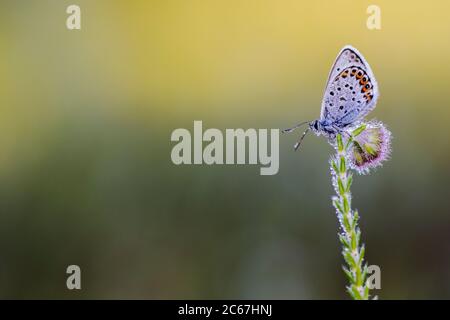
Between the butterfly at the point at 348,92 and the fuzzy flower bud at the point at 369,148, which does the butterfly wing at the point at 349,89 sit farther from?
the fuzzy flower bud at the point at 369,148

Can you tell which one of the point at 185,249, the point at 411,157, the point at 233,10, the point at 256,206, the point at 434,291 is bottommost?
the point at 434,291

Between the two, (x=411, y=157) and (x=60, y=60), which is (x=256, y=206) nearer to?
(x=411, y=157)

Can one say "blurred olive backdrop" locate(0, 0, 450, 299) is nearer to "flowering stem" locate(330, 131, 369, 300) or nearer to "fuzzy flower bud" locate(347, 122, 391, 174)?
"fuzzy flower bud" locate(347, 122, 391, 174)

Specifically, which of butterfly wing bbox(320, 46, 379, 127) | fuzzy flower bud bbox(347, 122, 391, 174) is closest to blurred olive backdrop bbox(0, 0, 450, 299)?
butterfly wing bbox(320, 46, 379, 127)

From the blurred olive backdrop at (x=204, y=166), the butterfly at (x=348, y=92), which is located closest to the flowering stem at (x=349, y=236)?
the butterfly at (x=348, y=92)

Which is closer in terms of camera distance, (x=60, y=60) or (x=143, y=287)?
(x=143, y=287)
